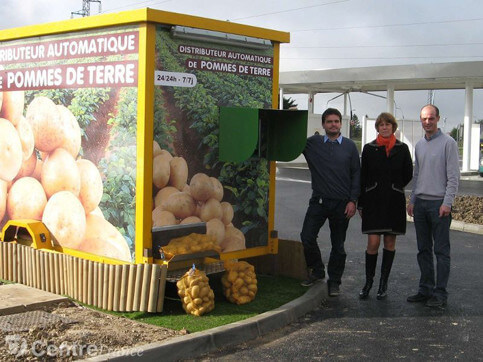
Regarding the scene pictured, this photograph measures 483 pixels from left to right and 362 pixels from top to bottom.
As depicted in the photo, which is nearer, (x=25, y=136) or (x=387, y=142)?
(x=387, y=142)

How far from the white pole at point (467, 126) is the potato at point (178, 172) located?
25723 millimetres

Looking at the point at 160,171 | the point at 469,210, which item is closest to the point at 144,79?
the point at 160,171

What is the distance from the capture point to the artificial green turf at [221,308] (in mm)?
5520

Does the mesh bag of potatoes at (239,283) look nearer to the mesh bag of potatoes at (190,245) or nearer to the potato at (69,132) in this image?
the mesh bag of potatoes at (190,245)

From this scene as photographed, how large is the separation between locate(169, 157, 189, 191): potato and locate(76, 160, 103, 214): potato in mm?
755

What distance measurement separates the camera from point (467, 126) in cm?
3006

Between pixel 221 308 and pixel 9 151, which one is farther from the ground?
pixel 9 151

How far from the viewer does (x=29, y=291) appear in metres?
6.37

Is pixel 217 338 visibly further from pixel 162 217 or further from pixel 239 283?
pixel 162 217

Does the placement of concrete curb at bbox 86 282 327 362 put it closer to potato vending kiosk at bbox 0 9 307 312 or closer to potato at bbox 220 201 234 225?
potato vending kiosk at bbox 0 9 307 312

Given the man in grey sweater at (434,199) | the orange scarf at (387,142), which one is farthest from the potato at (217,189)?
the man in grey sweater at (434,199)

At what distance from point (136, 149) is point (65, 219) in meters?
1.40

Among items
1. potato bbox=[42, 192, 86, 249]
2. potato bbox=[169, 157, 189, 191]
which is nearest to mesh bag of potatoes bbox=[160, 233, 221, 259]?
potato bbox=[169, 157, 189, 191]

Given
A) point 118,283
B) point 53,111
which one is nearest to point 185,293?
point 118,283
